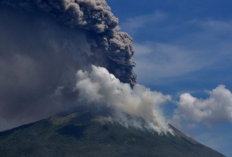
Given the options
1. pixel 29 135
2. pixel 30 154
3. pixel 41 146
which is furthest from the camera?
pixel 29 135

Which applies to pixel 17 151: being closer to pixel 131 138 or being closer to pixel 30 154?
pixel 30 154

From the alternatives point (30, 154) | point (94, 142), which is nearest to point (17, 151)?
point (30, 154)

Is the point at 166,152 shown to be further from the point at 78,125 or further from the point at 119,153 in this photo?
the point at 78,125

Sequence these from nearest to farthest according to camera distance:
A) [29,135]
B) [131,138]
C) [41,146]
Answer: [41,146] → [29,135] → [131,138]

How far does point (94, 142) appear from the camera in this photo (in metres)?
183

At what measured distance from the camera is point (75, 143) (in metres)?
180

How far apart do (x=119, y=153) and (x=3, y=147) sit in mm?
49076

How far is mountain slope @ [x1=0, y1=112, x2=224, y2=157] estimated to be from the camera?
Result: 6604 inches

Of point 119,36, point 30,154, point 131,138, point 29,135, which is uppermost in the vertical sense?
point 119,36

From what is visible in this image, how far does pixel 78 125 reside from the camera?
197 metres

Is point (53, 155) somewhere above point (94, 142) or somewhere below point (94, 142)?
below

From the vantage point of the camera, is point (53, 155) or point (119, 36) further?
point (119, 36)

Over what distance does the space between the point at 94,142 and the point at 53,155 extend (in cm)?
2478

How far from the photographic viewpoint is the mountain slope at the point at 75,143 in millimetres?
167750
